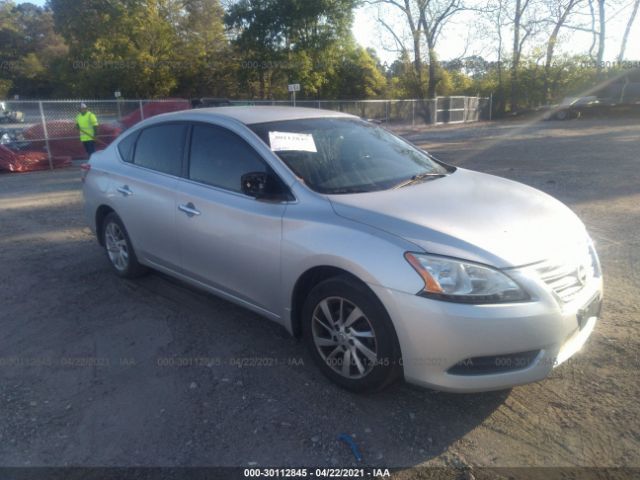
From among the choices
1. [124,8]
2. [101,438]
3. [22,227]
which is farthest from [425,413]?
[124,8]

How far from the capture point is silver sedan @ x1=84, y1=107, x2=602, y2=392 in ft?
8.98

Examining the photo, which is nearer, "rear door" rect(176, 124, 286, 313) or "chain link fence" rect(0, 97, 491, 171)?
"rear door" rect(176, 124, 286, 313)

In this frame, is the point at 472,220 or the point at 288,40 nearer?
Result: the point at 472,220

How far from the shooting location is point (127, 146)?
510 cm

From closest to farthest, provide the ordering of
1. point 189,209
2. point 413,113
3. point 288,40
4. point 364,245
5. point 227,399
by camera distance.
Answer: point 364,245 → point 227,399 → point 189,209 → point 288,40 → point 413,113

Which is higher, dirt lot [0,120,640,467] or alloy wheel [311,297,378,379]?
alloy wheel [311,297,378,379]

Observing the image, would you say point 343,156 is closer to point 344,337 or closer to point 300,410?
point 344,337

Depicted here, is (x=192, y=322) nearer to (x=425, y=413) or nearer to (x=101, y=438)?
(x=101, y=438)

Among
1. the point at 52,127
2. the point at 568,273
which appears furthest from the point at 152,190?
the point at 52,127

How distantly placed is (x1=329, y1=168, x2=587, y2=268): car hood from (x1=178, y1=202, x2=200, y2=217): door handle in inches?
48.7

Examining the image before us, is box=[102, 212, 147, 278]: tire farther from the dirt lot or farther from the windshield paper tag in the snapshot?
the windshield paper tag

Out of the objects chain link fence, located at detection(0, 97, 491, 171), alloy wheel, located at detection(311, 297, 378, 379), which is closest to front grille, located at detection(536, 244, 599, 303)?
alloy wheel, located at detection(311, 297, 378, 379)

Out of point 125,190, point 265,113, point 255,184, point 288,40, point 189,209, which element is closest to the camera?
point 255,184

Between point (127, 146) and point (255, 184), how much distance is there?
2239 mm
